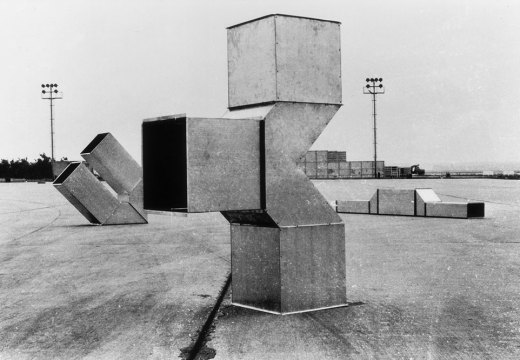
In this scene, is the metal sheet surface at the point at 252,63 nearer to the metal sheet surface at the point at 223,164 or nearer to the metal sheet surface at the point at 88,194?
the metal sheet surface at the point at 223,164

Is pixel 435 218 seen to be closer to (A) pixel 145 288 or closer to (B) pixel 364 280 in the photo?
(B) pixel 364 280

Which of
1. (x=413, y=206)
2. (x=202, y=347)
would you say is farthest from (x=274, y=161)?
(x=413, y=206)

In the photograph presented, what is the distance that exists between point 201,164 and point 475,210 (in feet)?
52.4

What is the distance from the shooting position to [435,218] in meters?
20.7

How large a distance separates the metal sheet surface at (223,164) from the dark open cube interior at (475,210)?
49.6ft

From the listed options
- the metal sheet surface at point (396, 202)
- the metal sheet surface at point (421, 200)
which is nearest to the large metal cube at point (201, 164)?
the metal sheet surface at point (421, 200)

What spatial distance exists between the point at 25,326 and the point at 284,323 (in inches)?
96.5

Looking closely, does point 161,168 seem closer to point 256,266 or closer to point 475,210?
point 256,266

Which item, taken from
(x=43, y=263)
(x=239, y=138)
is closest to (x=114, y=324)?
(x=239, y=138)

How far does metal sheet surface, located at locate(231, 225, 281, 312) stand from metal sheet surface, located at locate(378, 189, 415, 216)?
1558 cm

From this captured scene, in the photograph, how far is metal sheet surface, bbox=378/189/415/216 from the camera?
21.9 m

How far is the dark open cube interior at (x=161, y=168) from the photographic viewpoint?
6.55 metres

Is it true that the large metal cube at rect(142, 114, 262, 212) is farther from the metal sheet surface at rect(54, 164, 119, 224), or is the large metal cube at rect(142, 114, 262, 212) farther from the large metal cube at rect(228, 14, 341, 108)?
the metal sheet surface at rect(54, 164, 119, 224)

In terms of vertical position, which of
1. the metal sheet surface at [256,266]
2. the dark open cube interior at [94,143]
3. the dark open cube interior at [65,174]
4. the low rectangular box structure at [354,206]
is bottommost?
the low rectangular box structure at [354,206]
